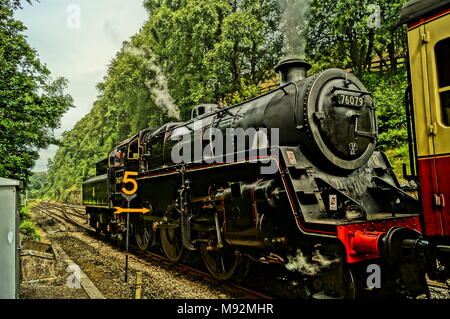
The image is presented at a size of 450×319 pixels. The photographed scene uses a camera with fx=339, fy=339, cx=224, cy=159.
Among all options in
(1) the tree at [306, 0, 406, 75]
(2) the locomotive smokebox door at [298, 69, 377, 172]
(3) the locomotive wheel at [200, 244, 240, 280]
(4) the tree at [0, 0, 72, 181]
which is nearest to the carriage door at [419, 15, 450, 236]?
(2) the locomotive smokebox door at [298, 69, 377, 172]

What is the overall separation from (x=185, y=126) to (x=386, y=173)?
4.64 m

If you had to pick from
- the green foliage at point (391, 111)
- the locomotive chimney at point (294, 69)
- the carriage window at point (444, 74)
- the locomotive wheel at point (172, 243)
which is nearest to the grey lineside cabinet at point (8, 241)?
the locomotive wheel at point (172, 243)

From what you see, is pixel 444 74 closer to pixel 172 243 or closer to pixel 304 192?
pixel 304 192

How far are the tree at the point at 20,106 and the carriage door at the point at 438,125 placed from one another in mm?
10270

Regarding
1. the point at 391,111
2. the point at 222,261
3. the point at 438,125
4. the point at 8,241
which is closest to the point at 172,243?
the point at 222,261

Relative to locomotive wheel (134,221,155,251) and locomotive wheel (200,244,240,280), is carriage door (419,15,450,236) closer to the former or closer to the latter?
locomotive wheel (200,244,240,280)

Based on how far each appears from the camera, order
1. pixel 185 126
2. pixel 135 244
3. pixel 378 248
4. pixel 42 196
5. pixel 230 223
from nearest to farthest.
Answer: pixel 378 248
pixel 230 223
pixel 185 126
pixel 135 244
pixel 42 196

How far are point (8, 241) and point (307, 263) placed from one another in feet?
12.5

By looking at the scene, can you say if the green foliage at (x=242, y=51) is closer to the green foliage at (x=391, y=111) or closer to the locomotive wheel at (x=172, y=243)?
the green foliage at (x=391, y=111)

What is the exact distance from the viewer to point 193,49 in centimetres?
1934

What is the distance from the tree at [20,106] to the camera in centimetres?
998

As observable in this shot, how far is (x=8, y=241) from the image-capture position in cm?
424

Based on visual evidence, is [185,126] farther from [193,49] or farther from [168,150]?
[193,49]

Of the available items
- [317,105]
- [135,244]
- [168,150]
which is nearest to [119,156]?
[135,244]
